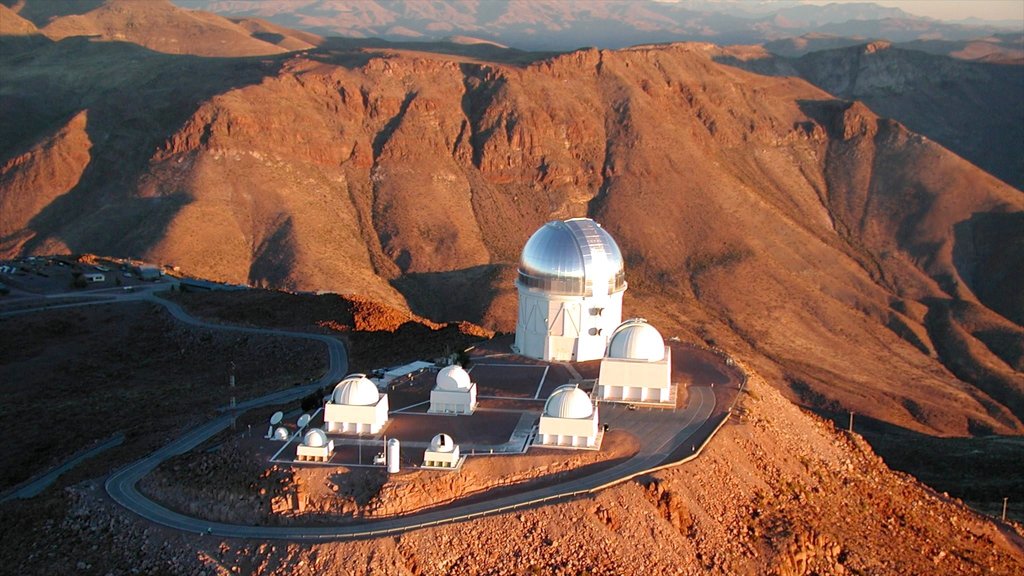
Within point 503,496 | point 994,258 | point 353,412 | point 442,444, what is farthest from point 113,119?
point 503,496

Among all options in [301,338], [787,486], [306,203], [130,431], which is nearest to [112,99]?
[306,203]

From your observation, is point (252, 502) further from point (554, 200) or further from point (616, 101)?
point (616, 101)

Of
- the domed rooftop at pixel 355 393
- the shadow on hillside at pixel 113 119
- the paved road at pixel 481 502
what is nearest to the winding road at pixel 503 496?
the paved road at pixel 481 502

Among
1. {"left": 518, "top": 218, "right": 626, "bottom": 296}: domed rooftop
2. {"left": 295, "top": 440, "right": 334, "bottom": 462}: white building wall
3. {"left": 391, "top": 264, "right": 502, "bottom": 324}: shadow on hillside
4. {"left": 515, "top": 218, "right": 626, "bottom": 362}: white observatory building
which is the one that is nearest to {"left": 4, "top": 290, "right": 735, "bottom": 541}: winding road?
{"left": 295, "top": 440, "right": 334, "bottom": 462}: white building wall

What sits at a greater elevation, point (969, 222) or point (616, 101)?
point (616, 101)

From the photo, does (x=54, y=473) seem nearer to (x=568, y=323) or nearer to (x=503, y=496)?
(x=503, y=496)
